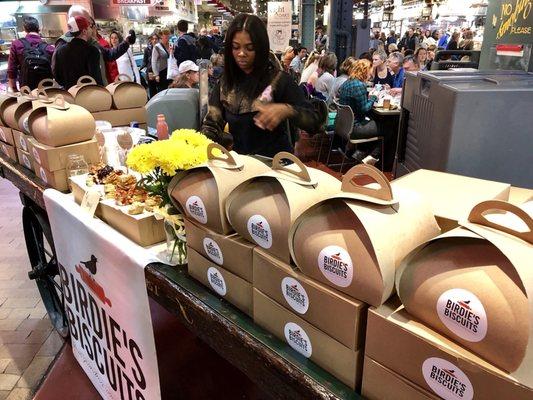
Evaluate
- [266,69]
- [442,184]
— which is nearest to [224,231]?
[442,184]

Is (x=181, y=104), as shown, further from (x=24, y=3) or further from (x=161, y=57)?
(x=24, y=3)


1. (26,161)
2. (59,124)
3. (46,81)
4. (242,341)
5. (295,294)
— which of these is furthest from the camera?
(46,81)

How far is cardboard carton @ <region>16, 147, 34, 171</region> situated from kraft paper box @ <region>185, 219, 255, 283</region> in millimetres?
1368

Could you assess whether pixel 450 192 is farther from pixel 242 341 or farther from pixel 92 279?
pixel 92 279

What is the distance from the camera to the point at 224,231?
109cm

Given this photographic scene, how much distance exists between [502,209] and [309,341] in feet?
1.53

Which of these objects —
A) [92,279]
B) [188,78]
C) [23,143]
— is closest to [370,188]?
[92,279]

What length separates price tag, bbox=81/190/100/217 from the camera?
165 centimetres

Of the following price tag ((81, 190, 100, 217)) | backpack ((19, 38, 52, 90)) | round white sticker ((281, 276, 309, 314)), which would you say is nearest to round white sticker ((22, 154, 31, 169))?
price tag ((81, 190, 100, 217))

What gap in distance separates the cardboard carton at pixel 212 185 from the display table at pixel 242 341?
21 centimetres

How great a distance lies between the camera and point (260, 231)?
3.21 feet

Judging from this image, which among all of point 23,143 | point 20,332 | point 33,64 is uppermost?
point 33,64

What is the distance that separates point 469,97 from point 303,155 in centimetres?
476

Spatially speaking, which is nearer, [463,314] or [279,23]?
[463,314]
